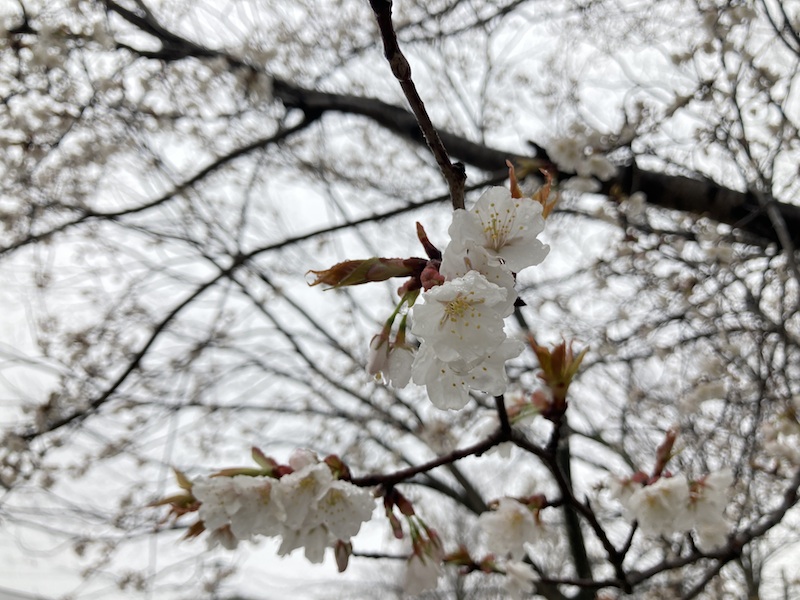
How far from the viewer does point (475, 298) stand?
0.78 m

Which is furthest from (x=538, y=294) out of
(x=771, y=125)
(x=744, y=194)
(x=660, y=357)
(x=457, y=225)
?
(x=457, y=225)

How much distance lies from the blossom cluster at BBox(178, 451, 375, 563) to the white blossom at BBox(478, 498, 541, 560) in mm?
547

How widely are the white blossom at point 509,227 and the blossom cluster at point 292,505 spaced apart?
21.6 inches

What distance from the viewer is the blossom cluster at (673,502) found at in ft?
4.57

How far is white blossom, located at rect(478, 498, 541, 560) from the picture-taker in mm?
1473

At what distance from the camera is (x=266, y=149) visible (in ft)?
12.8

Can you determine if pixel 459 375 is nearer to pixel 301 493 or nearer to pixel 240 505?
pixel 301 493

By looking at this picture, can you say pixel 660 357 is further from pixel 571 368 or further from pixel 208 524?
pixel 208 524

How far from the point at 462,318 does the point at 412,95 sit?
0.32 meters

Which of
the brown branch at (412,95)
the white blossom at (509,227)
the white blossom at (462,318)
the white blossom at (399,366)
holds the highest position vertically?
the brown branch at (412,95)

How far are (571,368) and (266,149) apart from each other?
130 inches

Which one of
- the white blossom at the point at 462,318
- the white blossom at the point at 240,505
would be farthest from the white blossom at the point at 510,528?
the white blossom at the point at 462,318

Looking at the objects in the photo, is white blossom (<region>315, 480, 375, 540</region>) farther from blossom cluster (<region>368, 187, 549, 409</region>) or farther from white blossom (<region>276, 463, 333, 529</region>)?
blossom cluster (<region>368, 187, 549, 409</region>)

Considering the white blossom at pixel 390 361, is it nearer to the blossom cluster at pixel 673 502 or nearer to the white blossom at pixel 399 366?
the white blossom at pixel 399 366
